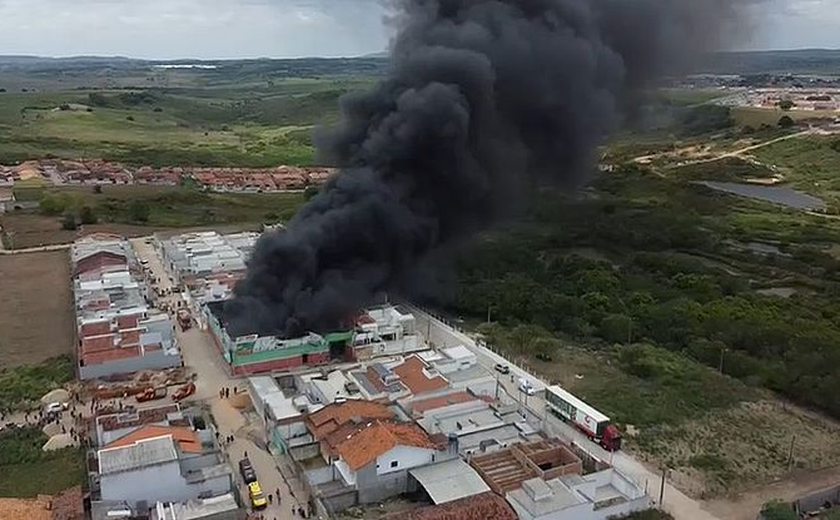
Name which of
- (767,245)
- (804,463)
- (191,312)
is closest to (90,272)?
(191,312)

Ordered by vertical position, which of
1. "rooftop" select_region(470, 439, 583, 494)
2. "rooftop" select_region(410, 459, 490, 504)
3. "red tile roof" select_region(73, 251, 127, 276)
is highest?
"red tile roof" select_region(73, 251, 127, 276)

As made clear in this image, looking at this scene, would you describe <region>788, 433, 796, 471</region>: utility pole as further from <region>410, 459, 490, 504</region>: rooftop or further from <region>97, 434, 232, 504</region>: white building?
<region>97, 434, 232, 504</region>: white building

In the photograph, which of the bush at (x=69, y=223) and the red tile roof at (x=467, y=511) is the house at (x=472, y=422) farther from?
the bush at (x=69, y=223)

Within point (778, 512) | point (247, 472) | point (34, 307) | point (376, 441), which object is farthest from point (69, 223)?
point (778, 512)

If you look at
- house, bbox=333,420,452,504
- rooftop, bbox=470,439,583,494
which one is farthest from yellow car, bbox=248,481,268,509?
rooftop, bbox=470,439,583,494

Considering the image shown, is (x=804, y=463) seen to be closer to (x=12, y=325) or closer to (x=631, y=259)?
(x=631, y=259)
